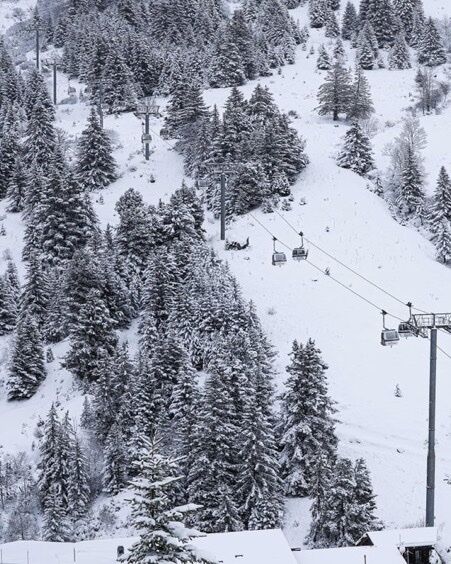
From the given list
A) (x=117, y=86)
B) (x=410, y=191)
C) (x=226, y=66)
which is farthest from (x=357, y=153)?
(x=117, y=86)

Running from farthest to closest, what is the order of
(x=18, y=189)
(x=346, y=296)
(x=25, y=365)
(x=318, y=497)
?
1. (x=18, y=189)
2. (x=346, y=296)
3. (x=25, y=365)
4. (x=318, y=497)

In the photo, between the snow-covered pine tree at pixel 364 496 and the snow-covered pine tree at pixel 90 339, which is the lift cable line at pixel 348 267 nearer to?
the snow-covered pine tree at pixel 90 339

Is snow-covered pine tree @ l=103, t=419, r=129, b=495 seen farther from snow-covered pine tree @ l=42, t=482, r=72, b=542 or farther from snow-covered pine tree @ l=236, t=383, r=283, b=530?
snow-covered pine tree @ l=236, t=383, r=283, b=530

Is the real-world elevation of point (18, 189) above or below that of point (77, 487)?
above

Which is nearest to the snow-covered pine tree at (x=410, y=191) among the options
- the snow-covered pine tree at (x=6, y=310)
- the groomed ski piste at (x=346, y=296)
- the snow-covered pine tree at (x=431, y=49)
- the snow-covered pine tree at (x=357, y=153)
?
the groomed ski piste at (x=346, y=296)

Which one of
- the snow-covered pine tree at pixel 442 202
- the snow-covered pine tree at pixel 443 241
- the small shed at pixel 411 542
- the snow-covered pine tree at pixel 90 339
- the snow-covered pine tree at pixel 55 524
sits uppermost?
the snow-covered pine tree at pixel 442 202

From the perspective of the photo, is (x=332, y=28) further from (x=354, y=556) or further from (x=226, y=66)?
(x=354, y=556)

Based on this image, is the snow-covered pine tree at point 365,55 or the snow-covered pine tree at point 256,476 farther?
the snow-covered pine tree at point 365,55
